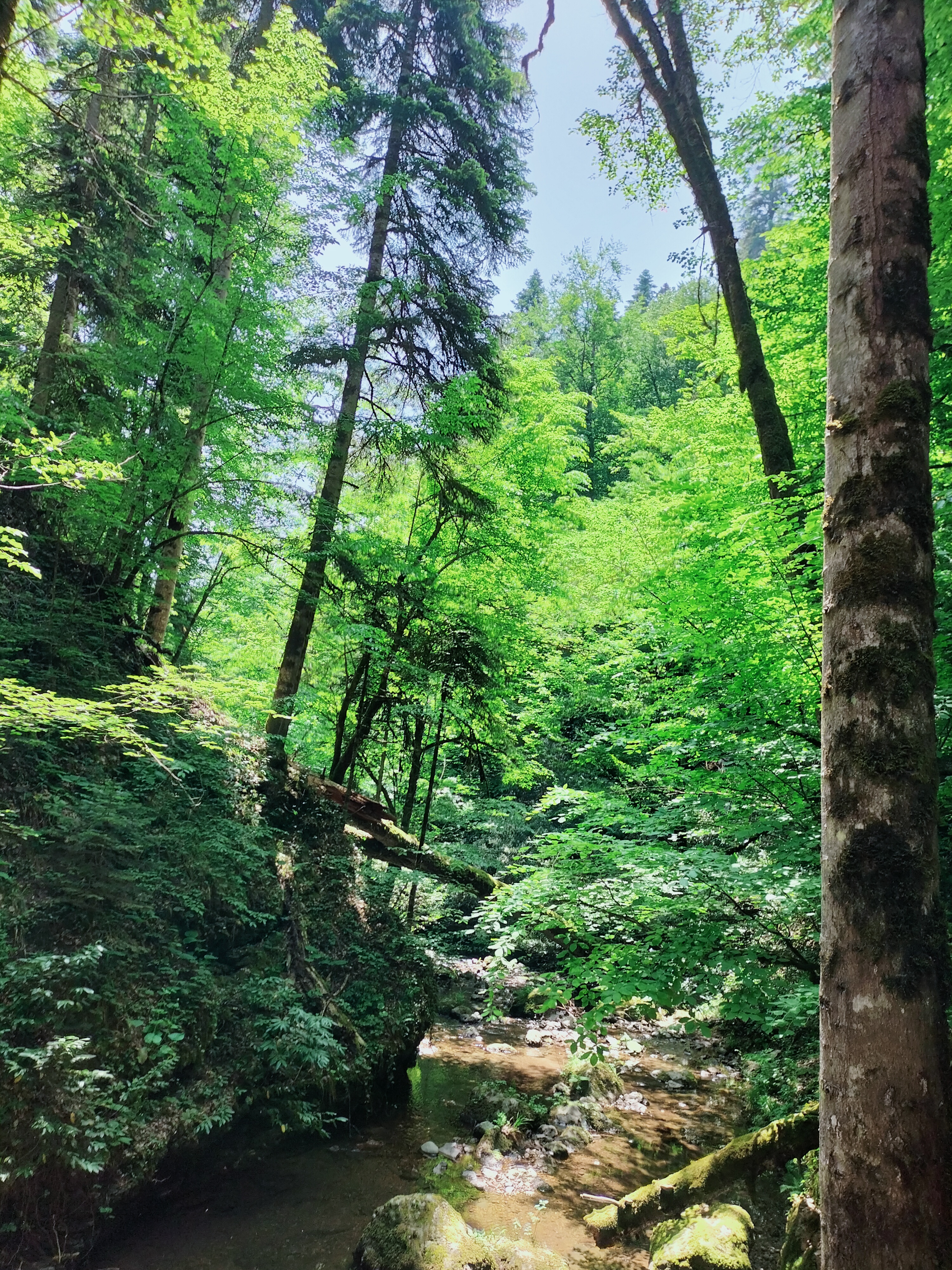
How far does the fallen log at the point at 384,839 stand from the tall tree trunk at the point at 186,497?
9.75 ft

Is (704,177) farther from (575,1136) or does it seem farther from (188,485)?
(575,1136)

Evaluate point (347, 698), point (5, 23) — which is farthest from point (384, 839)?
point (5, 23)

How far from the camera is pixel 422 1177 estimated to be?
574 centimetres

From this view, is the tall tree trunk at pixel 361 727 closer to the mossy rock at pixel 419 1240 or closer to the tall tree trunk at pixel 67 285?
the mossy rock at pixel 419 1240

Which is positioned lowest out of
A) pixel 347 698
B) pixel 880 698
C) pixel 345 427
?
pixel 880 698

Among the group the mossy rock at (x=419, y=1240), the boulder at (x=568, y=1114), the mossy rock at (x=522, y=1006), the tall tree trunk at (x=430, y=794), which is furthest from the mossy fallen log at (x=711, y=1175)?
the mossy rock at (x=522, y=1006)

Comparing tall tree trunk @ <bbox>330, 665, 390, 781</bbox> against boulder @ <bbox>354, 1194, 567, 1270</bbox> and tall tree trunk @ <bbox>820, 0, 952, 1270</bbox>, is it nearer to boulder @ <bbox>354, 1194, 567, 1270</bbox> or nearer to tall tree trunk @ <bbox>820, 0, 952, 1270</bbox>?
boulder @ <bbox>354, 1194, 567, 1270</bbox>

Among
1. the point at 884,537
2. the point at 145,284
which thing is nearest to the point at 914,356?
the point at 884,537

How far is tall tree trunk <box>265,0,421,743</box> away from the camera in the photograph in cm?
846

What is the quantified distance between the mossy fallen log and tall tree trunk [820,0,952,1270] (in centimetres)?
423

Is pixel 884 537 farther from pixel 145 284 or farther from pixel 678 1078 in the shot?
pixel 678 1078

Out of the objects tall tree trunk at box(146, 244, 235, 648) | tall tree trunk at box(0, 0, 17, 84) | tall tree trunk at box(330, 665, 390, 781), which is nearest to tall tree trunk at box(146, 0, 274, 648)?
tall tree trunk at box(146, 244, 235, 648)

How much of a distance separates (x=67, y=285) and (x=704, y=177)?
968cm

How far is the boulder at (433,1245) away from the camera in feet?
14.3
